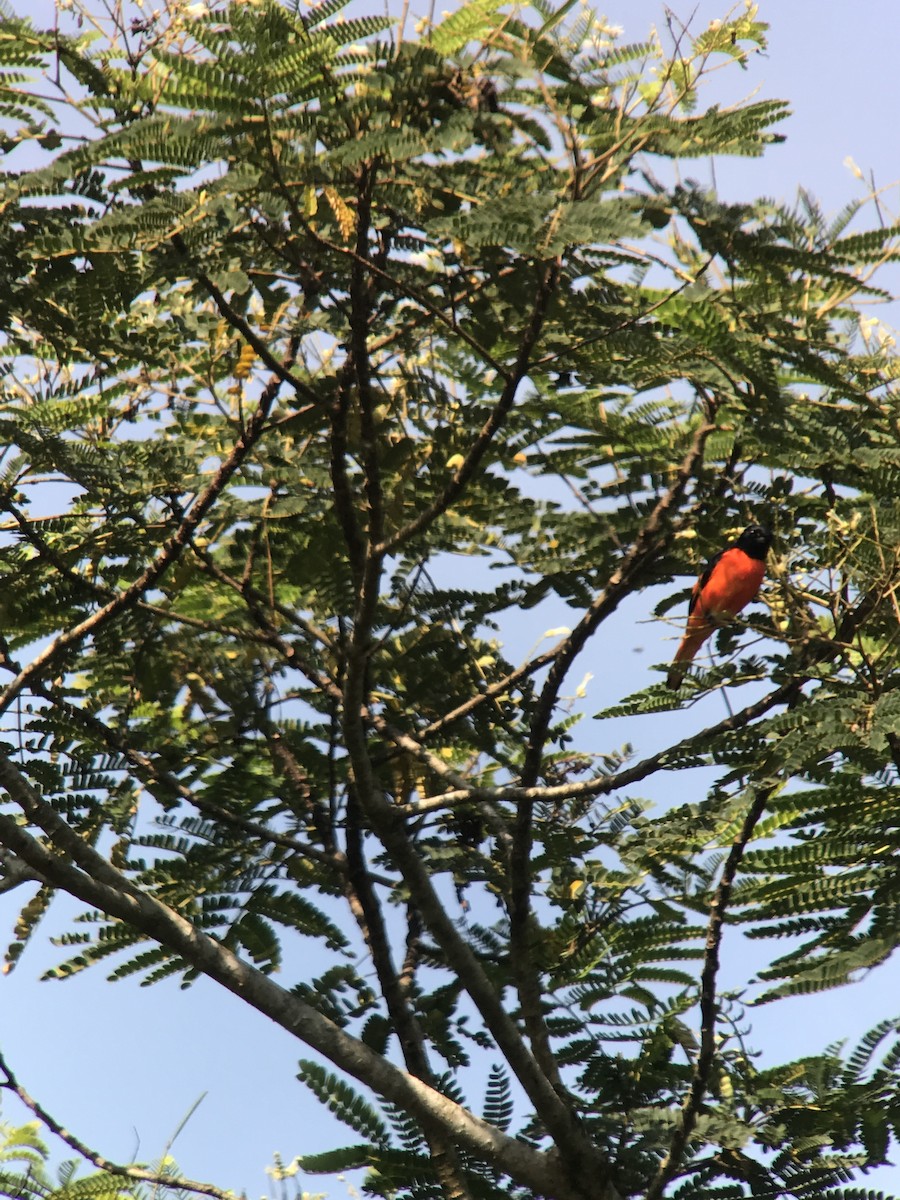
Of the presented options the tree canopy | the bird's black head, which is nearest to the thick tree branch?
the tree canopy

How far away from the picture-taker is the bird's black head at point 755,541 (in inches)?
143

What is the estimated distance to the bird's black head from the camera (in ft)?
11.9

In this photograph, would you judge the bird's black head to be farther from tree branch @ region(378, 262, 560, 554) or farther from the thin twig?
the thin twig

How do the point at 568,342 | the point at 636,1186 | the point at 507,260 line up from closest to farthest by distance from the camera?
the point at 507,260 < the point at 568,342 < the point at 636,1186

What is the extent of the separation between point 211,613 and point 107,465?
1163mm

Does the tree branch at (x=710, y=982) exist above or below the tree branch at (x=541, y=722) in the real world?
below

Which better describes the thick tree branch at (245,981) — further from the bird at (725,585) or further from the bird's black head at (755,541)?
the bird's black head at (755,541)

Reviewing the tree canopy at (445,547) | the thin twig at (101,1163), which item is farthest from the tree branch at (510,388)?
the thin twig at (101,1163)

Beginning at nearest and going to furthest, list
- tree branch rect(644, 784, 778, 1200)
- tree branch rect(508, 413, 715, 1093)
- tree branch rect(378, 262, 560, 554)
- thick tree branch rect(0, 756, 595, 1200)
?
tree branch rect(378, 262, 560, 554) < thick tree branch rect(0, 756, 595, 1200) < tree branch rect(644, 784, 778, 1200) < tree branch rect(508, 413, 715, 1093)

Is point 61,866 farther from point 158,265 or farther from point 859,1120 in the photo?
point 859,1120

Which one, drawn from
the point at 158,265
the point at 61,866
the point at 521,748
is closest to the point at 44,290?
the point at 158,265

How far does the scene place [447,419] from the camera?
4.48 m

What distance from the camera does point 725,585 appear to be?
14.0ft

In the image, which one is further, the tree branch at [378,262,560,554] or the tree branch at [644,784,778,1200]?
the tree branch at [644,784,778,1200]
